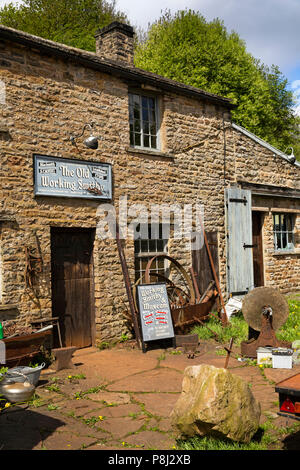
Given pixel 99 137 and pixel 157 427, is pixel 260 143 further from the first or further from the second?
pixel 157 427

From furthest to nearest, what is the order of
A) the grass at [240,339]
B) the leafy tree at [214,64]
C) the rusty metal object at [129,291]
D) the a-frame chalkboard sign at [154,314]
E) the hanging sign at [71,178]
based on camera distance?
the leafy tree at [214,64] → the rusty metal object at [129,291] → the a-frame chalkboard sign at [154,314] → the hanging sign at [71,178] → the grass at [240,339]

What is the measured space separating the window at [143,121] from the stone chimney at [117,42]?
0.84 meters

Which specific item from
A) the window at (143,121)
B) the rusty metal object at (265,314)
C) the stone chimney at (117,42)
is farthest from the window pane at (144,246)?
the stone chimney at (117,42)

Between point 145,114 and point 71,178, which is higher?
point 145,114

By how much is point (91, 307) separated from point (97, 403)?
3.17 meters

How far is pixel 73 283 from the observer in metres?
8.51

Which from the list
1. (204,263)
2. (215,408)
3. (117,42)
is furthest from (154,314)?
(117,42)

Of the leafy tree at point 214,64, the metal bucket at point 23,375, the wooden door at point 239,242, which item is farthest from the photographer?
the leafy tree at point 214,64

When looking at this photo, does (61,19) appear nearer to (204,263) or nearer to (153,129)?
(153,129)

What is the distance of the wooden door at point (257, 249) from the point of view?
12.5 metres

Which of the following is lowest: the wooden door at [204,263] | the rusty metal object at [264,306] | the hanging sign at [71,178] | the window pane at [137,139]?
the rusty metal object at [264,306]

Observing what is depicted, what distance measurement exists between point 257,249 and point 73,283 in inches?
238

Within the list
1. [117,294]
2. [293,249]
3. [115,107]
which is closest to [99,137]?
[115,107]

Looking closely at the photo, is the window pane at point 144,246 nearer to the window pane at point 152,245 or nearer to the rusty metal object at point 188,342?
the window pane at point 152,245
